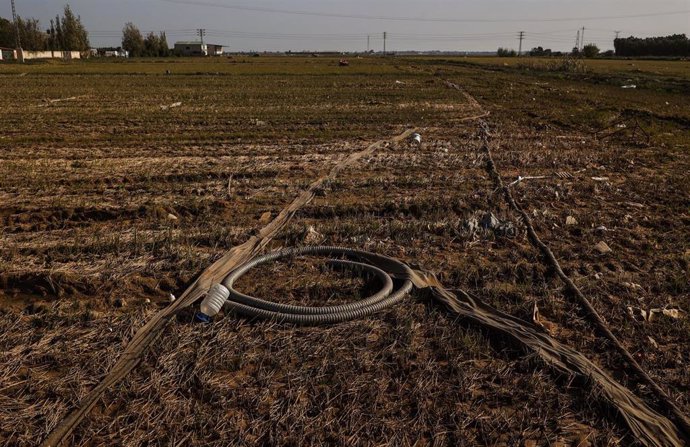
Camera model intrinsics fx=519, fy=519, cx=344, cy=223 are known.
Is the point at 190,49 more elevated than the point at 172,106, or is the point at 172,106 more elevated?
the point at 190,49

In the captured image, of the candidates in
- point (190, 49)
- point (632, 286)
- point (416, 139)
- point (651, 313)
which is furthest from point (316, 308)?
point (190, 49)

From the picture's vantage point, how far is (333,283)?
4.63 m

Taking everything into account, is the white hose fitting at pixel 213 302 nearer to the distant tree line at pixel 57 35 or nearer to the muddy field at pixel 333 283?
the muddy field at pixel 333 283

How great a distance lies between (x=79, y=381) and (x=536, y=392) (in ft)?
9.28

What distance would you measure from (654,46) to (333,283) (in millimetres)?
98029

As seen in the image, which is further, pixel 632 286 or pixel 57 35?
pixel 57 35

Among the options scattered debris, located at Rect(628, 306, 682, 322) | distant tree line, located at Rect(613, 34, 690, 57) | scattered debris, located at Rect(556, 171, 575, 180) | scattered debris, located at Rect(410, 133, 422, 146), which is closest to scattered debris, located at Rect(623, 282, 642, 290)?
scattered debris, located at Rect(628, 306, 682, 322)

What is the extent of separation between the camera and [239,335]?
378 centimetres

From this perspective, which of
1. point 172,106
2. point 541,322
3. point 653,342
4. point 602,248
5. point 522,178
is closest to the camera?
point 653,342

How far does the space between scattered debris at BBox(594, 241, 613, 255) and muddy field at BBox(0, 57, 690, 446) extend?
0.06 ft

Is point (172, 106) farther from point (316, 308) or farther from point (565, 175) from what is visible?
point (316, 308)

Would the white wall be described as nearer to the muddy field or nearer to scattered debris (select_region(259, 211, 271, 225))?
the muddy field

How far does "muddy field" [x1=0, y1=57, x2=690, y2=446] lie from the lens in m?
2.99

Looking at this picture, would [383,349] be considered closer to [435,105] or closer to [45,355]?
[45,355]
